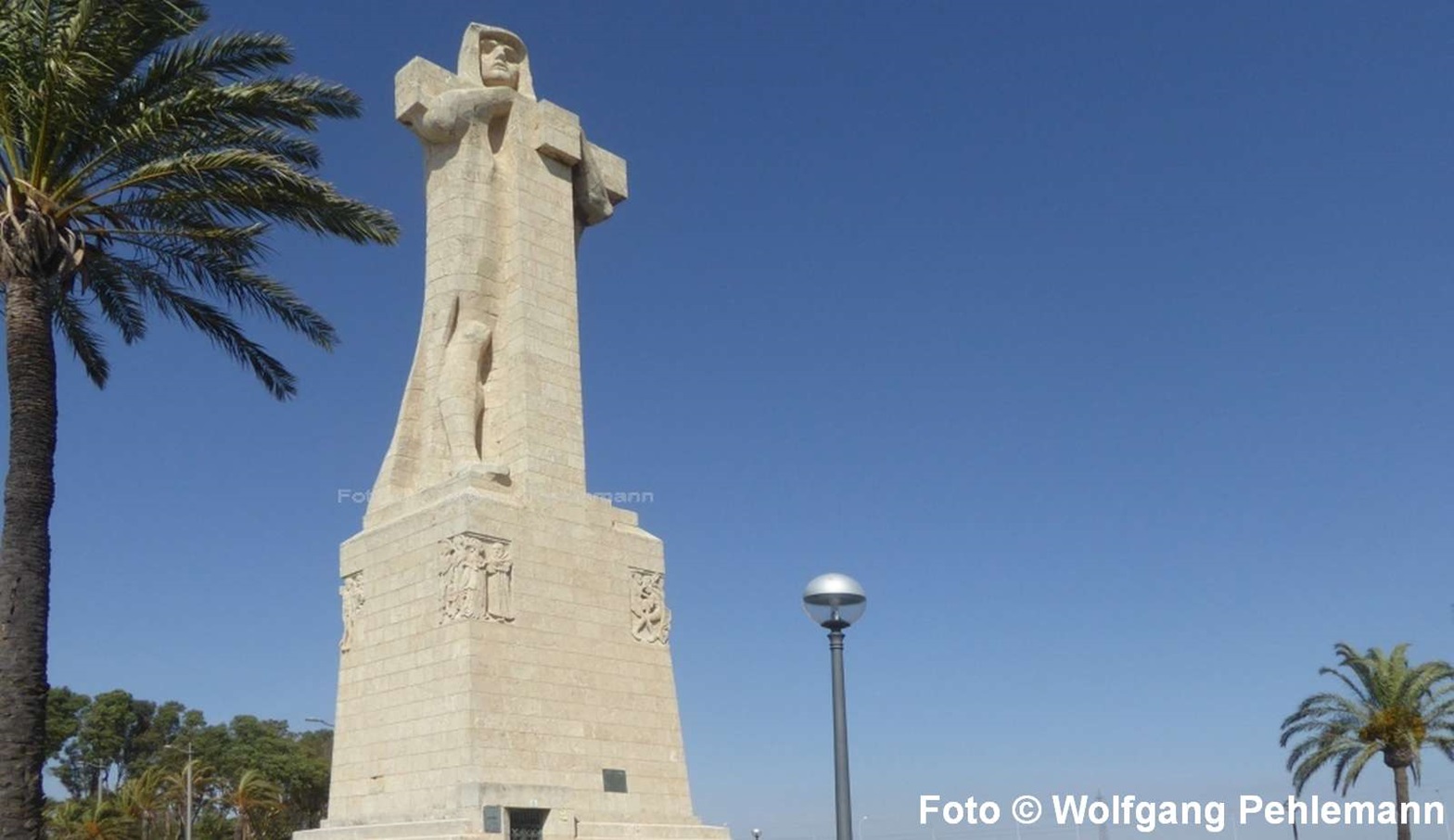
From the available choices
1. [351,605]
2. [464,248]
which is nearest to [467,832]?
[351,605]

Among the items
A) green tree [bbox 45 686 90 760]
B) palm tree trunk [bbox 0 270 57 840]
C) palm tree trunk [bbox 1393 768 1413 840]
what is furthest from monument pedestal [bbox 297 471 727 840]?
green tree [bbox 45 686 90 760]

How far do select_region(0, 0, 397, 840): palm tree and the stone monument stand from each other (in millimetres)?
1969

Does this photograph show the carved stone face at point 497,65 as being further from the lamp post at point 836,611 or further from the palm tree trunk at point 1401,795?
the palm tree trunk at point 1401,795

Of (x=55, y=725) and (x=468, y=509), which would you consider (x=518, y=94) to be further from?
(x=55, y=725)

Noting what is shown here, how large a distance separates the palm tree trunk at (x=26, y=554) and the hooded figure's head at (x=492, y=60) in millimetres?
6512

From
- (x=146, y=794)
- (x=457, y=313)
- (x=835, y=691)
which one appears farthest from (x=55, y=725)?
(x=835, y=691)

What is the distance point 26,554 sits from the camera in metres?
11.9

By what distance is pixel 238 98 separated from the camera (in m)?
13.7

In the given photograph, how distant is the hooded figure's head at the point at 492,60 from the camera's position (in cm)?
1772

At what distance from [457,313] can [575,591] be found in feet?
11.5

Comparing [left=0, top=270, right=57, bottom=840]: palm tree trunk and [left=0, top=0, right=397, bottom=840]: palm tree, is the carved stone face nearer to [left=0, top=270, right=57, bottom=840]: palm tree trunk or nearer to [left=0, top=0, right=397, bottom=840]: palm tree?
[left=0, top=0, right=397, bottom=840]: palm tree

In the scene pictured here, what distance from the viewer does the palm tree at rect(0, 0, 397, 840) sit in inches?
466

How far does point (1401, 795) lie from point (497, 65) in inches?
971

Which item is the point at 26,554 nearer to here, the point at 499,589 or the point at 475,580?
the point at 475,580
